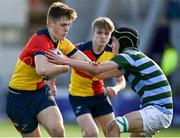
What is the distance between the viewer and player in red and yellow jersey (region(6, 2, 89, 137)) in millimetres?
10844

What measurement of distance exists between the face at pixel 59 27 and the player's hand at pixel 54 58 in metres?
0.39

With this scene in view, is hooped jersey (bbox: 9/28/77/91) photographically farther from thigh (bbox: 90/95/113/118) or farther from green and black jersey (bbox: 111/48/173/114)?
thigh (bbox: 90/95/113/118)

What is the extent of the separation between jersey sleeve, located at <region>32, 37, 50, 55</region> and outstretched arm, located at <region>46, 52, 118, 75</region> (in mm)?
153

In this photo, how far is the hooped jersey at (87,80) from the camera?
13.0 meters

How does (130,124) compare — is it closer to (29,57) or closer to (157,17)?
(29,57)

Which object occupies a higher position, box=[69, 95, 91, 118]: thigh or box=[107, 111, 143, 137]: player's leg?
box=[107, 111, 143, 137]: player's leg

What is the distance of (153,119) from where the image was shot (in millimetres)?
10641

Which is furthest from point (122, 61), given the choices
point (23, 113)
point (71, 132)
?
point (71, 132)

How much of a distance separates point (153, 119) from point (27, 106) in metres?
1.77

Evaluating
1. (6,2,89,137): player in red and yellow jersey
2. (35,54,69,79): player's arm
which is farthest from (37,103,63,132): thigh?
(35,54,69,79): player's arm

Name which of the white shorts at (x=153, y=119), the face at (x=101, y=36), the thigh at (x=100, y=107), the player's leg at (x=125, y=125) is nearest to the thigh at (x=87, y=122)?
the thigh at (x=100, y=107)

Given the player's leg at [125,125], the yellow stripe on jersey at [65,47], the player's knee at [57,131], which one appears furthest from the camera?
the yellow stripe on jersey at [65,47]

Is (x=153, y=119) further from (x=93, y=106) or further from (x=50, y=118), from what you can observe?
(x=93, y=106)

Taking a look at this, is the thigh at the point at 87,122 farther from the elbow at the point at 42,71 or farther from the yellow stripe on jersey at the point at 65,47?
the elbow at the point at 42,71
